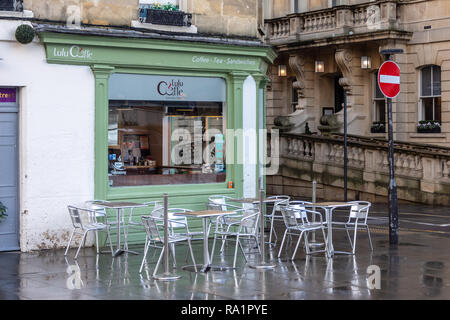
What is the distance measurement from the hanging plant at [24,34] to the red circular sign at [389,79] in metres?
6.30

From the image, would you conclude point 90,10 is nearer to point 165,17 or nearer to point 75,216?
point 165,17

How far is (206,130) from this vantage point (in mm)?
16172

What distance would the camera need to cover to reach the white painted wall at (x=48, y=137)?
13.5m

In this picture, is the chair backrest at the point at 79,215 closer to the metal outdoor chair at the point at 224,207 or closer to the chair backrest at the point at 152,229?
the chair backrest at the point at 152,229

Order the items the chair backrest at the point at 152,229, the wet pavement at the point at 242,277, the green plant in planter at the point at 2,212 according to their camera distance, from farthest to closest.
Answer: the green plant in planter at the point at 2,212
the chair backrest at the point at 152,229
the wet pavement at the point at 242,277

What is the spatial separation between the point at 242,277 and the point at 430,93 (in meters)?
17.2

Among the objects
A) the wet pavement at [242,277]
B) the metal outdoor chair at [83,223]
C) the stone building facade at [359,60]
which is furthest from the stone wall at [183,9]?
the stone building facade at [359,60]

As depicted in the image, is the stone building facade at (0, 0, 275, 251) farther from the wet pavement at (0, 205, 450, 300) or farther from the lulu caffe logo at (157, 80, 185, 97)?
the wet pavement at (0, 205, 450, 300)

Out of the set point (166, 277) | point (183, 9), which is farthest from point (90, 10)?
point (166, 277)

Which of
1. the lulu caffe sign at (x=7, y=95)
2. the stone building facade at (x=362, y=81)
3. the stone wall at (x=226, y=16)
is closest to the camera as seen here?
the lulu caffe sign at (x=7, y=95)

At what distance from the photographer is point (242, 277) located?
11.0 metres

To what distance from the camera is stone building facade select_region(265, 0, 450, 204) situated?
992 inches
